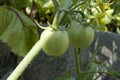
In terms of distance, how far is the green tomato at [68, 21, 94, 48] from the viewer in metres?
0.89

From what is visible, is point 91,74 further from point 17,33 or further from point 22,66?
point 22,66

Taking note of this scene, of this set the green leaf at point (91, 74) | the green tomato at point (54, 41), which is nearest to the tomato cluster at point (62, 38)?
the green tomato at point (54, 41)

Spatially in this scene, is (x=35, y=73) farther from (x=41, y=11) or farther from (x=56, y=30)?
(x=56, y=30)

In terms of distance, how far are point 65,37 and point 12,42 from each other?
1.77 feet

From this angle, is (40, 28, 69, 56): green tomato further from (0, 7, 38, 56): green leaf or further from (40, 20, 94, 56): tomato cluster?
(0, 7, 38, 56): green leaf

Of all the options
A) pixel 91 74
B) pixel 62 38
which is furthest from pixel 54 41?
pixel 91 74

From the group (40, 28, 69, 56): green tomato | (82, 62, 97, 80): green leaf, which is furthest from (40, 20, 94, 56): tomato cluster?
(82, 62, 97, 80): green leaf

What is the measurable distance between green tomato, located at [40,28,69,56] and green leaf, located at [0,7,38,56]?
1.51 feet

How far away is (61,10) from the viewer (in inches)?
34.3

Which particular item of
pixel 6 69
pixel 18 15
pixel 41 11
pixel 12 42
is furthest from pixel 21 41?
pixel 41 11

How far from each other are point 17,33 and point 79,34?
0.47 metres

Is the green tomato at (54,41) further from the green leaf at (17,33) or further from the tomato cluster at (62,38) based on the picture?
the green leaf at (17,33)

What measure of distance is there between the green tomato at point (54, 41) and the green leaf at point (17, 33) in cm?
46

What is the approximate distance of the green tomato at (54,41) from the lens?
852 mm
